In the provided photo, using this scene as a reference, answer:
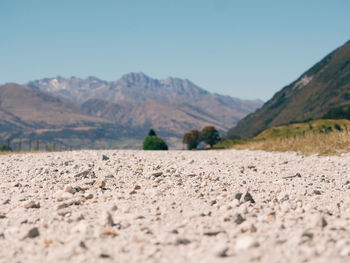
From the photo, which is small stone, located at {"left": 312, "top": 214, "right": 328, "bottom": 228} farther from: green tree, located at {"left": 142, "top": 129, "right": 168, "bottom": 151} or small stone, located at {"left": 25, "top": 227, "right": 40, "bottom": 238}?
green tree, located at {"left": 142, "top": 129, "right": 168, "bottom": 151}

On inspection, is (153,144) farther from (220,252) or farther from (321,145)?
(220,252)

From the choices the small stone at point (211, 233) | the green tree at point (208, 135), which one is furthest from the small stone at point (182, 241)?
the green tree at point (208, 135)

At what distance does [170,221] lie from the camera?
8516mm

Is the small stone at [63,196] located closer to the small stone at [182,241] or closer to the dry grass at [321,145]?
the small stone at [182,241]

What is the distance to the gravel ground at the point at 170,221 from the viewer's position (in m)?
6.40

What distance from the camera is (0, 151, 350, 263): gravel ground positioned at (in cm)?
640

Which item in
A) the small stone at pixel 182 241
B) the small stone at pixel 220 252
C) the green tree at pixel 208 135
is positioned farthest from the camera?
the green tree at pixel 208 135

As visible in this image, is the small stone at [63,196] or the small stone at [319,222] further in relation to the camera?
the small stone at [63,196]

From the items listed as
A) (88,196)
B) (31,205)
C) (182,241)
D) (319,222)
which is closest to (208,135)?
(88,196)

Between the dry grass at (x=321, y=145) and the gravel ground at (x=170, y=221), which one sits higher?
the dry grass at (x=321, y=145)

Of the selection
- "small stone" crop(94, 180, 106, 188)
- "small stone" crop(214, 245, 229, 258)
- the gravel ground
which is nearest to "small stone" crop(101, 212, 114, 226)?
the gravel ground

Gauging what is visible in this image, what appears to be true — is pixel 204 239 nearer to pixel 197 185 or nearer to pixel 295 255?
pixel 295 255

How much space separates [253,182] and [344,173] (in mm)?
6097

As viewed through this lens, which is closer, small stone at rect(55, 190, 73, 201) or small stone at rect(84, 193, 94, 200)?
small stone at rect(55, 190, 73, 201)
